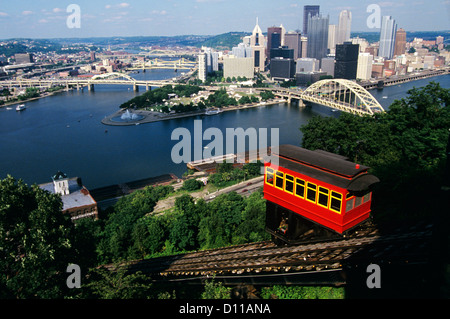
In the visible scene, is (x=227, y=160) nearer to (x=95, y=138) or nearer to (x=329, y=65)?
(x=95, y=138)

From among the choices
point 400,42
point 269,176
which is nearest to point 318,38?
point 400,42

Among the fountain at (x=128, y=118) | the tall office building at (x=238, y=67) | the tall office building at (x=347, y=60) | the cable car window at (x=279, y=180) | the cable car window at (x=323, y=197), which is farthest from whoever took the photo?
the tall office building at (x=238, y=67)

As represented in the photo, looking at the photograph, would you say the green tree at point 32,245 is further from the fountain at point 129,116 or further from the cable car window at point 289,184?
the fountain at point 129,116

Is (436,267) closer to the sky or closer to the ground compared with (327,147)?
closer to the sky

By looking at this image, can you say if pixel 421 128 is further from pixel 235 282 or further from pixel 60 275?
pixel 60 275

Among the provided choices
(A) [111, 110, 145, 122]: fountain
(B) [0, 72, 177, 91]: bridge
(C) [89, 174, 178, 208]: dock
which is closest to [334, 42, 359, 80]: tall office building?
(B) [0, 72, 177, 91]: bridge

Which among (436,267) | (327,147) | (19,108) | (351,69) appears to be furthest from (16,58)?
(436,267)

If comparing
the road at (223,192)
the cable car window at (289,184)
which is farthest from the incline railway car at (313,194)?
the road at (223,192)
